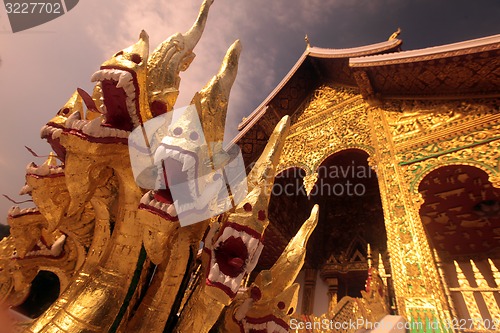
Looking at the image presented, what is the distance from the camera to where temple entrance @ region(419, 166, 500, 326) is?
9.77 ft

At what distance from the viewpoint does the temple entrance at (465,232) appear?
2979 millimetres

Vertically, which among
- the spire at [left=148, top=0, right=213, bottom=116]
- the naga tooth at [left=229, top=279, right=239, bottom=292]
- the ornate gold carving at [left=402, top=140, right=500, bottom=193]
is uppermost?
the ornate gold carving at [left=402, top=140, right=500, bottom=193]

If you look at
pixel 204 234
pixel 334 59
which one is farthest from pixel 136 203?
pixel 334 59

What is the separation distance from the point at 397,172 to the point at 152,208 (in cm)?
299

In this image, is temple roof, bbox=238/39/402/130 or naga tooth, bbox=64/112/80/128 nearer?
naga tooth, bbox=64/112/80/128

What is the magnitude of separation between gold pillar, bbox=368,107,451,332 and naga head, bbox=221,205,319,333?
64.0 inches

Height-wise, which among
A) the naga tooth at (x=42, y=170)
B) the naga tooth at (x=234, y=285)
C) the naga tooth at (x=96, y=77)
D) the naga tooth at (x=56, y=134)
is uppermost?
the naga tooth at (x=96, y=77)

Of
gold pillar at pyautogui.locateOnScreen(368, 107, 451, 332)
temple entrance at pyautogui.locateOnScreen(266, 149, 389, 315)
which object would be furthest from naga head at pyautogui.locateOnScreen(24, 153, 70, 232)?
temple entrance at pyautogui.locateOnScreen(266, 149, 389, 315)

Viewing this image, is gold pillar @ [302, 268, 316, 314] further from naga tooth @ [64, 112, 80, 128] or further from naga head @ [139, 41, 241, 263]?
naga tooth @ [64, 112, 80, 128]

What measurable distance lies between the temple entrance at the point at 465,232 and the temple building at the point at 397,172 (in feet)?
0.05

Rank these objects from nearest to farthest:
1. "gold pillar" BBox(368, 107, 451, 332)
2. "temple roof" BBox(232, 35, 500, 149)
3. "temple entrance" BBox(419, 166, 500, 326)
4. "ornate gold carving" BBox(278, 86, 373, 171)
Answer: "gold pillar" BBox(368, 107, 451, 332)
"temple roof" BBox(232, 35, 500, 149)
"temple entrance" BBox(419, 166, 500, 326)
"ornate gold carving" BBox(278, 86, 373, 171)

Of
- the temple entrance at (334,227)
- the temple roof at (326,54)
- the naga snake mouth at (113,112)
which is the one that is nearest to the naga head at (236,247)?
the naga snake mouth at (113,112)

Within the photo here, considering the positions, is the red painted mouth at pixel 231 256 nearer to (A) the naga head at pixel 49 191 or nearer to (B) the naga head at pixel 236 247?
(B) the naga head at pixel 236 247

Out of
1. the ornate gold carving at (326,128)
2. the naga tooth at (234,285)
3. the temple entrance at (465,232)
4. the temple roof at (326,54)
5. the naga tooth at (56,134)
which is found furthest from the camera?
the ornate gold carving at (326,128)
